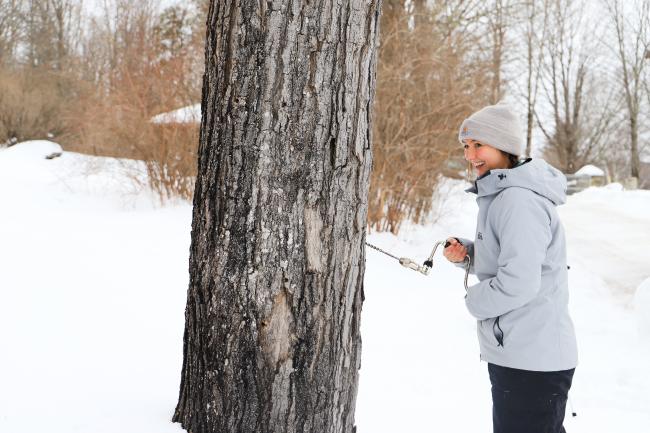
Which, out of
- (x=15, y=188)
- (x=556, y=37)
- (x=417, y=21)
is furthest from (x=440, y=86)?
(x=556, y=37)

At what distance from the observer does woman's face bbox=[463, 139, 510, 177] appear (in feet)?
7.44

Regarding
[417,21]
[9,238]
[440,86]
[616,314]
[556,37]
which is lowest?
[616,314]

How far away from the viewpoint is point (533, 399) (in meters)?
2.10

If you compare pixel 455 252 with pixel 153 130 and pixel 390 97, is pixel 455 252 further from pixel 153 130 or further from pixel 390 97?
pixel 153 130

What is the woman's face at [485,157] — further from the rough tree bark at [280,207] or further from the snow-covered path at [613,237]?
the snow-covered path at [613,237]

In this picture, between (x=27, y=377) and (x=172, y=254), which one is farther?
(x=172, y=254)

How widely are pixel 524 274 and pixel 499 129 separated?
0.56 metres

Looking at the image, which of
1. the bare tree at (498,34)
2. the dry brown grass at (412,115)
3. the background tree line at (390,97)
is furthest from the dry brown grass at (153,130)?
the bare tree at (498,34)

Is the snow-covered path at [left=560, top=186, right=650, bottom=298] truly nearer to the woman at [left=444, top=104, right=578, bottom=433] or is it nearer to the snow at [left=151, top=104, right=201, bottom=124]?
the woman at [left=444, top=104, right=578, bottom=433]

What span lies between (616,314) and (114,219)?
6.57m

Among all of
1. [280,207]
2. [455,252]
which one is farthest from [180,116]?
[280,207]

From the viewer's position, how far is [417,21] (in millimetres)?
10664

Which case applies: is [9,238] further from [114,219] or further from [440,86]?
[440,86]

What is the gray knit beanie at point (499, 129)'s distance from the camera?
222 cm
